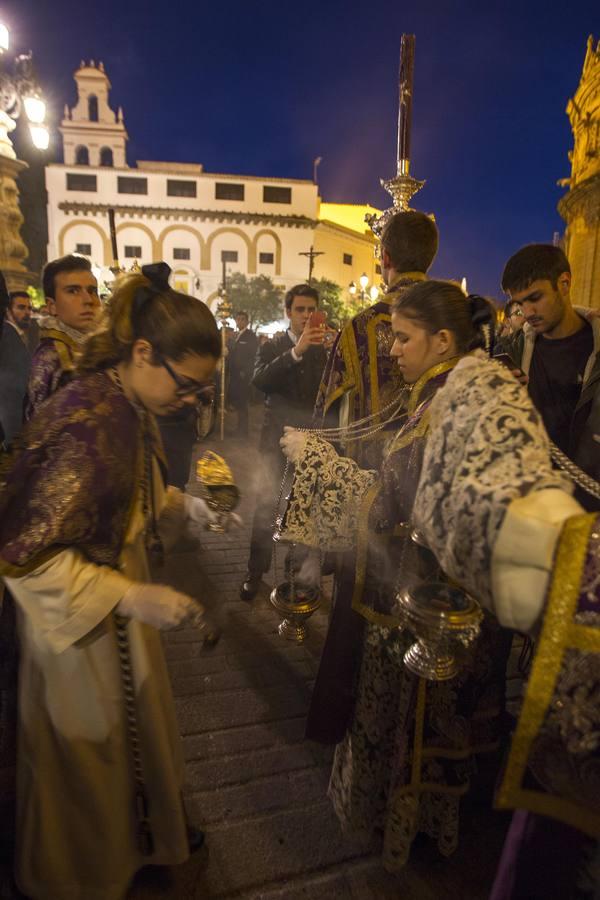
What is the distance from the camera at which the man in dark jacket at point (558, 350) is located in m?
3.22

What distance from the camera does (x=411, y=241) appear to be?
9.25 ft

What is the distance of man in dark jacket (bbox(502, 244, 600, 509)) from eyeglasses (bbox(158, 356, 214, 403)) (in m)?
2.42

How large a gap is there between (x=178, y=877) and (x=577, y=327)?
3742 mm

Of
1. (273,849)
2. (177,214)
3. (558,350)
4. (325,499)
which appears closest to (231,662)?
(273,849)

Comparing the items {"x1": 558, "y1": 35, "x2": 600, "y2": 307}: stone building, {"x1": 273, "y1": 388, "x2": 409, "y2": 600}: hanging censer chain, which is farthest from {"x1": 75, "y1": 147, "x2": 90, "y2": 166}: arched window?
{"x1": 273, "y1": 388, "x2": 409, "y2": 600}: hanging censer chain

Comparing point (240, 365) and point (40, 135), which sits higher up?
point (40, 135)

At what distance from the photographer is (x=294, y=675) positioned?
3.72 m

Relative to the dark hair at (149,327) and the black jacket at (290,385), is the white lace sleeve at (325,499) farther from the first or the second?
the black jacket at (290,385)

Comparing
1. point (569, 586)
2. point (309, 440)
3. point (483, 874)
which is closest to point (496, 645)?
point (483, 874)

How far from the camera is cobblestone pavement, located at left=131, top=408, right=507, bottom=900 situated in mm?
2238

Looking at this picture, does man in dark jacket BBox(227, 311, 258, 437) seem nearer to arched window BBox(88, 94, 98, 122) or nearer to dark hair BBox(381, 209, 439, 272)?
dark hair BBox(381, 209, 439, 272)

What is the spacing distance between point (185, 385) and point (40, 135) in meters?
8.94

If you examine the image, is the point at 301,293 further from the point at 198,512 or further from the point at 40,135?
the point at 40,135

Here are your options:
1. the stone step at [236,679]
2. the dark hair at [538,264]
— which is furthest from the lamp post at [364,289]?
the stone step at [236,679]
